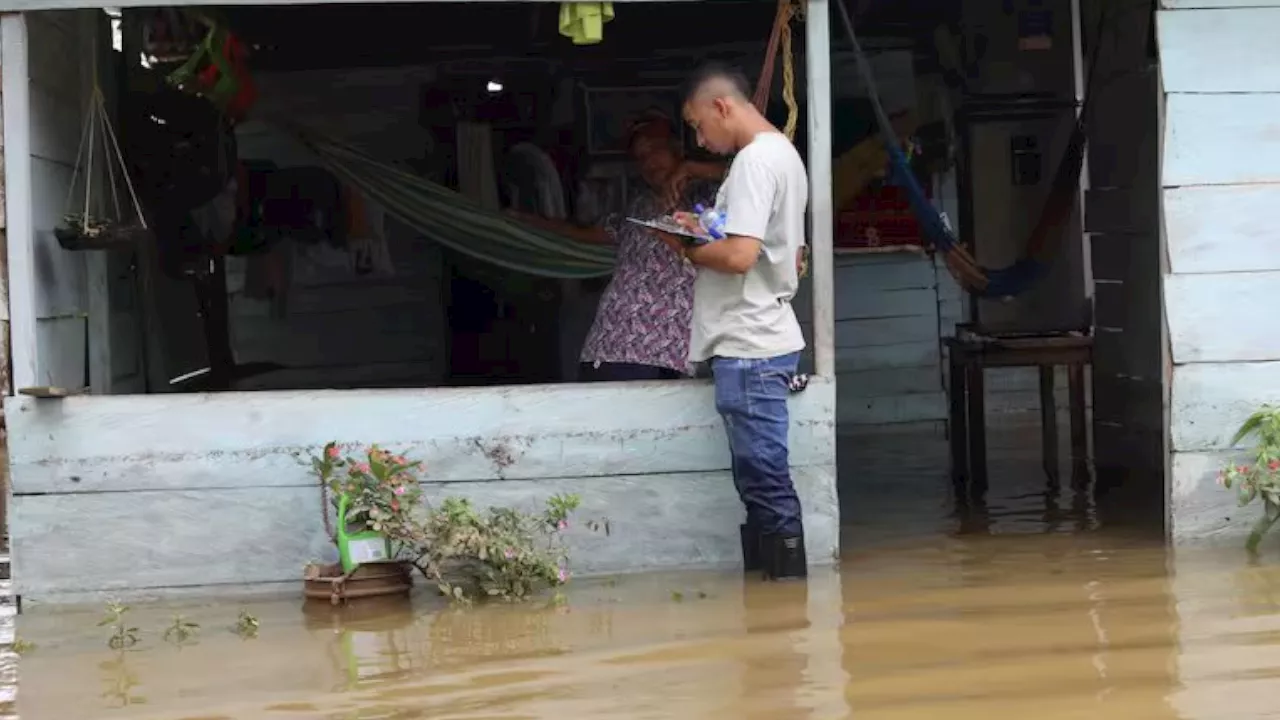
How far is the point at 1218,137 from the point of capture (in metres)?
5.98

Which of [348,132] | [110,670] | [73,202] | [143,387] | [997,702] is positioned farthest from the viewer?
[348,132]

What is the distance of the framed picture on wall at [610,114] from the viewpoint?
8859 mm

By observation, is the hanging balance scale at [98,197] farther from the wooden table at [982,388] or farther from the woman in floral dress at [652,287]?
the wooden table at [982,388]

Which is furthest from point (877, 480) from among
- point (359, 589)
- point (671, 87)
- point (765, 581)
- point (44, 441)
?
point (44, 441)

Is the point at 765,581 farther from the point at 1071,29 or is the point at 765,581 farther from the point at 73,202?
the point at 1071,29

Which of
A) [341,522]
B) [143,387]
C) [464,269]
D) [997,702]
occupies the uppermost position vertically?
[464,269]

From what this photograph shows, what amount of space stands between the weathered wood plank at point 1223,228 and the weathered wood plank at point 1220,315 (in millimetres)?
41

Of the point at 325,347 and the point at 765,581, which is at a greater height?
the point at 325,347

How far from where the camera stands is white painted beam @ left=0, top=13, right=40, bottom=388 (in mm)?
5445

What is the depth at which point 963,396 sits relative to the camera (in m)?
8.46

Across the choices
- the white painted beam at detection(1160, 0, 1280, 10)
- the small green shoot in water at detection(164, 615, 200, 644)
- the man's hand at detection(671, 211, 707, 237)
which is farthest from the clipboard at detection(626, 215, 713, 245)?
the white painted beam at detection(1160, 0, 1280, 10)

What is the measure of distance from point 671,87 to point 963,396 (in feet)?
6.96

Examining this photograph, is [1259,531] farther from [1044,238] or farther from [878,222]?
[878,222]

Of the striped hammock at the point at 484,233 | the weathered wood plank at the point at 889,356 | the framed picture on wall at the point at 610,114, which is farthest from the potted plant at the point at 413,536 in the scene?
the weathered wood plank at the point at 889,356
